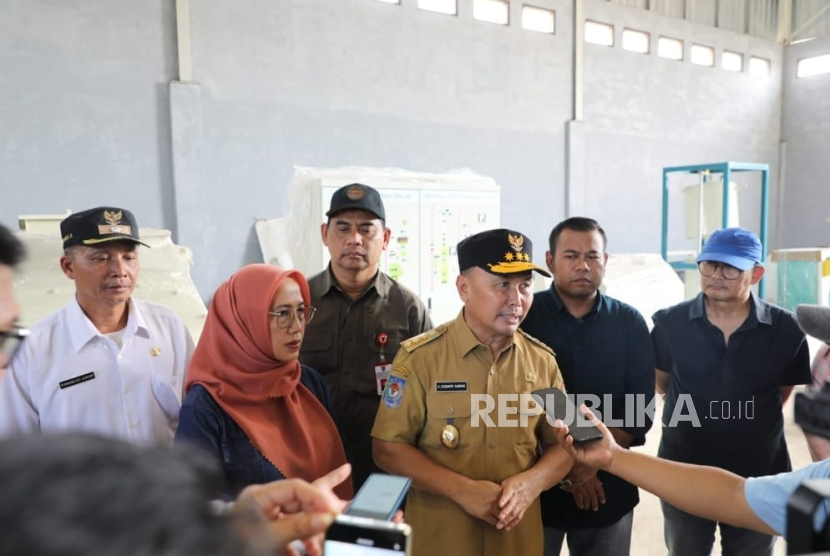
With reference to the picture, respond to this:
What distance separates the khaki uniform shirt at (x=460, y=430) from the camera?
1854 millimetres

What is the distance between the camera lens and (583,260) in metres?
2.34

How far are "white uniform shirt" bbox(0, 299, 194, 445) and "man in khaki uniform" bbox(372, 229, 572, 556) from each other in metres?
0.76

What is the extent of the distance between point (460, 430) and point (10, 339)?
1316mm

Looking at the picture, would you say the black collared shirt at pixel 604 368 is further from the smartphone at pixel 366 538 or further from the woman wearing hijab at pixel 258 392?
the smartphone at pixel 366 538

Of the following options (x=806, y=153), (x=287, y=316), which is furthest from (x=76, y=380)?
(x=806, y=153)

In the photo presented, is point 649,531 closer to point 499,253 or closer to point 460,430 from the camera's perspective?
point 460,430

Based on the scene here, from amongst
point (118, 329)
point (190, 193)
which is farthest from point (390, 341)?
point (190, 193)

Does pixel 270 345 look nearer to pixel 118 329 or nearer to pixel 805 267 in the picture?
pixel 118 329

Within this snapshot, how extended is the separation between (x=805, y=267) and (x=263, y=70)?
710 centimetres

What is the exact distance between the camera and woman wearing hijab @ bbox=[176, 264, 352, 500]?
1.61 meters

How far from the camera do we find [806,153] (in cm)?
1211

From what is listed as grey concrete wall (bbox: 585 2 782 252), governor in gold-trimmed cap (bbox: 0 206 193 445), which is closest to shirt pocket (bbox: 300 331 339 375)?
governor in gold-trimmed cap (bbox: 0 206 193 445)

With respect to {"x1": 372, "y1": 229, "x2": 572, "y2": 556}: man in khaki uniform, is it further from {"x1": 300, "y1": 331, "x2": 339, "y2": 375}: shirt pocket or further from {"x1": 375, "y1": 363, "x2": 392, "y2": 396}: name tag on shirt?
{"x1": 300, "y1": 331, "x2": 339, "y2": 375}: shirt pocket

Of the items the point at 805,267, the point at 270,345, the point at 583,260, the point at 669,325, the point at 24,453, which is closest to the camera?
the point at 24,453
